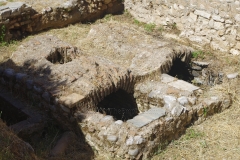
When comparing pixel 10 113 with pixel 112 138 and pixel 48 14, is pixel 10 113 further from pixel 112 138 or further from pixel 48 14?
pixel 48 14

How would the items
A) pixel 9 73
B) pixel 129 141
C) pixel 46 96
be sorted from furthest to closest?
pixel 9 73, pixel 46 96, pixel 129 141

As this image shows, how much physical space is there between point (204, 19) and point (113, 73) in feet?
9.54

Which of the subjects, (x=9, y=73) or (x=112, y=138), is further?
(x=9, y=73)

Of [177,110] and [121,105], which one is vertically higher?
[177,110]

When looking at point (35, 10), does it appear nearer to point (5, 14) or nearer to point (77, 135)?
point (5, 14)

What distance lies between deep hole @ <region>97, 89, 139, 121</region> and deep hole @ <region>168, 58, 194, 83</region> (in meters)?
1.41

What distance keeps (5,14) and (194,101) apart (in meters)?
4.32

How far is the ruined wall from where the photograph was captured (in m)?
7.59

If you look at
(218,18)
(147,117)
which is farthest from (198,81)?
(147,117)

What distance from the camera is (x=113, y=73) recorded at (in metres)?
6.14

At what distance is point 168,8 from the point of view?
8.75 metres

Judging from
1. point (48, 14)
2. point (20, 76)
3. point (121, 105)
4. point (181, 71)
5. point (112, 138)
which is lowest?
point (121, 105)

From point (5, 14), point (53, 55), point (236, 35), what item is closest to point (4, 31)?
point (5, 14)

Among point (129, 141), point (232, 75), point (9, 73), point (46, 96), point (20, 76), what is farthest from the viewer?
point (232, 75)
